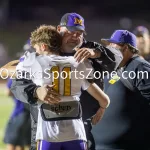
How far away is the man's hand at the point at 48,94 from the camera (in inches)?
63.0

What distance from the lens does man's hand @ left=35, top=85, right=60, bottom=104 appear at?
160 centimetres

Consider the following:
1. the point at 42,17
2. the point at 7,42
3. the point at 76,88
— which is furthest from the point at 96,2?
the point at 76,88

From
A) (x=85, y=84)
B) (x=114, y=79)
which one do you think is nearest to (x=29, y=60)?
(x=85, y=84)

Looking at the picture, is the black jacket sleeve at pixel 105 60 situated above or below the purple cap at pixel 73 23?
below

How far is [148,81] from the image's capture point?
2.11 m

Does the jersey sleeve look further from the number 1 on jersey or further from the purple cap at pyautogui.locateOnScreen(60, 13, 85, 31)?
the purple cap at pyautogui.locateOnScreen(60, 13, 85, 31)

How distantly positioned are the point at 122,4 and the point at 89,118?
85 centimetres

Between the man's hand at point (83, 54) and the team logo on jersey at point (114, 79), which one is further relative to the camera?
the team logo on jersey at point (114, 79)

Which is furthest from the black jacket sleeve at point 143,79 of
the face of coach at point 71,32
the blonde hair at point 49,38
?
the blonde hair at point 49,38

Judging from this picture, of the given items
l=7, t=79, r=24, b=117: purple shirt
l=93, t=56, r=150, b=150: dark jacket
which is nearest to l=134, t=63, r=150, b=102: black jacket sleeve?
l=93, t=56, r=150, b=150: dark jacket

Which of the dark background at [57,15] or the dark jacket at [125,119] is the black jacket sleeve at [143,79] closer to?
the dark jacket at [125,119]

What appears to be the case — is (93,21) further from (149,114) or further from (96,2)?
(149,114)

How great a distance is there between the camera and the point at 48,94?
1.60 metres

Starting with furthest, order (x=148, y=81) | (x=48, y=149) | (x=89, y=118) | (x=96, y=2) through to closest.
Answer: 1. (x=96, y=2)
2. (x=148, y=81)
3. (x=89, y=118)
4. (x=48, y=149)
